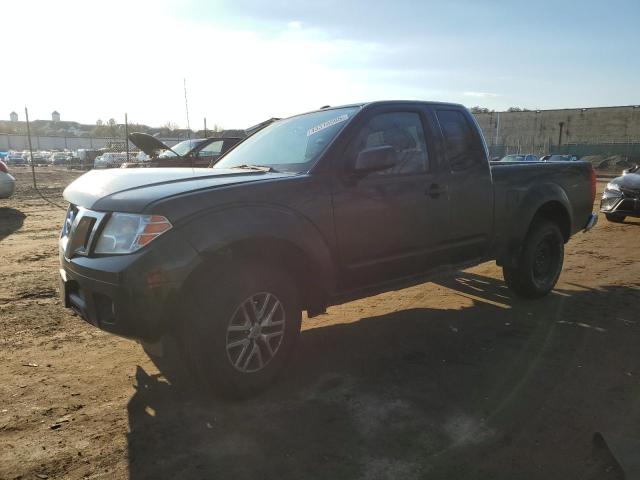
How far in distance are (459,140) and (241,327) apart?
2797 millimetres

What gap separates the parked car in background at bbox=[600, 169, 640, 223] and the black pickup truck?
7.36 meters

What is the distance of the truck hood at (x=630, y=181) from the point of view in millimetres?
10867

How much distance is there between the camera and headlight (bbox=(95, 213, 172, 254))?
2.95 metres

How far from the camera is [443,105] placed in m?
4.76

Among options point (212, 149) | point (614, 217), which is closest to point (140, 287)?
point (212, 149)

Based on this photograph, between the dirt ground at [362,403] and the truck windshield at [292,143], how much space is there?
159 centimetres

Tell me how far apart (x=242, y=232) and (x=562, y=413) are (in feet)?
7.69

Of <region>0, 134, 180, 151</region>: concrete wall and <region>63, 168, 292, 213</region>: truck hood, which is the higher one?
<region>0, 134, 180, 151</region>: concrete wall

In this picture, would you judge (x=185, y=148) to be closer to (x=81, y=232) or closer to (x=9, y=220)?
(x=9, y=220)

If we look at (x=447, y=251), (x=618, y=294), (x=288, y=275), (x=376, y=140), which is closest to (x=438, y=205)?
(x=447, y=251)

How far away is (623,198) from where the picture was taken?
36.3ft

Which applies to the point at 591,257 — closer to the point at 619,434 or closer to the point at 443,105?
the point at 443,105

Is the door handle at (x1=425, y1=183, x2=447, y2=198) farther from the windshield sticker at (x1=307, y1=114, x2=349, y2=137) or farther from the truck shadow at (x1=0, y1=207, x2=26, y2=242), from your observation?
the truck shadow at (x1=0, y1=207, x2=26, y2=242)

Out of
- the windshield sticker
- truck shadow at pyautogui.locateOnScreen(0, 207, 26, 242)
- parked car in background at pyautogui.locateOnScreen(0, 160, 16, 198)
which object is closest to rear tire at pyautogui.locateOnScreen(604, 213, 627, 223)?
the windshield sticker
